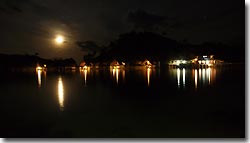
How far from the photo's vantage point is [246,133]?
2984 millimetres

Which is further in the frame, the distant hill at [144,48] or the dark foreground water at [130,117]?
the distant hill at [144,48]

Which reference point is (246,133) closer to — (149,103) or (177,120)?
(177,120)

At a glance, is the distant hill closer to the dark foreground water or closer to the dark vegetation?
the dark vegetation

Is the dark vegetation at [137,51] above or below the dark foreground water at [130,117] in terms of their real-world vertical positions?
above

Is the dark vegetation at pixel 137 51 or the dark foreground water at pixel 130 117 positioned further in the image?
the dark vegetation at pixel 137 51

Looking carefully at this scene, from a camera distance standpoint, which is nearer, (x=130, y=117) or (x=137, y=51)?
(x=130, y=117)

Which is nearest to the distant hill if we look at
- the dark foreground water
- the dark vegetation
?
the dark vegetation

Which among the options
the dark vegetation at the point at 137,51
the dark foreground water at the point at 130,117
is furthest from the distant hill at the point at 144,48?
the dark foreground water at the point at 130,117

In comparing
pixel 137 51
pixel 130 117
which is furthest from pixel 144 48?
pixel 130 117

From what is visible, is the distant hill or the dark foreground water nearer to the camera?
the dark foreground water

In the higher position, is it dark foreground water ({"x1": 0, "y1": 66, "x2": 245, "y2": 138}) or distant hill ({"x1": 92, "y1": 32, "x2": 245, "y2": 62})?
distant hill ({"x1": 92, "y1": 32, "x2": 245, "y2": 62})

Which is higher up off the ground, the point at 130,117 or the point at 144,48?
the point at 144,48

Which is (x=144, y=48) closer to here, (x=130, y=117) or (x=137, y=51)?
(x=137, y=51)

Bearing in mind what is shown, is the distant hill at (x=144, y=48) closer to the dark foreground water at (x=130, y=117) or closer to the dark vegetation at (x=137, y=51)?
the dark vegetation at (x=137, y=51)
